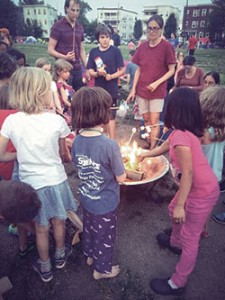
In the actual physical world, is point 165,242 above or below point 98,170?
below

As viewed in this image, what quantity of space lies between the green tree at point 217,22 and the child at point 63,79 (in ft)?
191

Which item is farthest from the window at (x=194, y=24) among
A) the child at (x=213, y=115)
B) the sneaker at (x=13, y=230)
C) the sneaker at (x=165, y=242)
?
the sneaker at (x=13, y=230)

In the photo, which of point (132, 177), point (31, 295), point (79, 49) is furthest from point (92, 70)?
point (31, 295)

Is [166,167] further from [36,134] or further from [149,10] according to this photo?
[149,10]

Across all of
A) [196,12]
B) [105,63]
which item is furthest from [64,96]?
[196,12]

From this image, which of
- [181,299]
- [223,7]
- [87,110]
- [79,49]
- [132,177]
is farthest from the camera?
[223,7]

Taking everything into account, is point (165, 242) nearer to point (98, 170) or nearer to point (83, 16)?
point (98, 170)

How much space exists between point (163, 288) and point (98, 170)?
4.48ft

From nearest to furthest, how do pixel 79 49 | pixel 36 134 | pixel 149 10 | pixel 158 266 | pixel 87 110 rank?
pixel 87 110 < pixel 36 134 < pixel 158 266 < pixel 79 49 < pixel 149 10

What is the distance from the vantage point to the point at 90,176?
2.15 m

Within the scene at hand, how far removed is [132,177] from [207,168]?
1442mm

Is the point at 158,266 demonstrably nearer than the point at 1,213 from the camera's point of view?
No

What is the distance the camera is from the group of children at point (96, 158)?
199 cm

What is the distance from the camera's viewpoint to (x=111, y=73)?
16.1 feet
